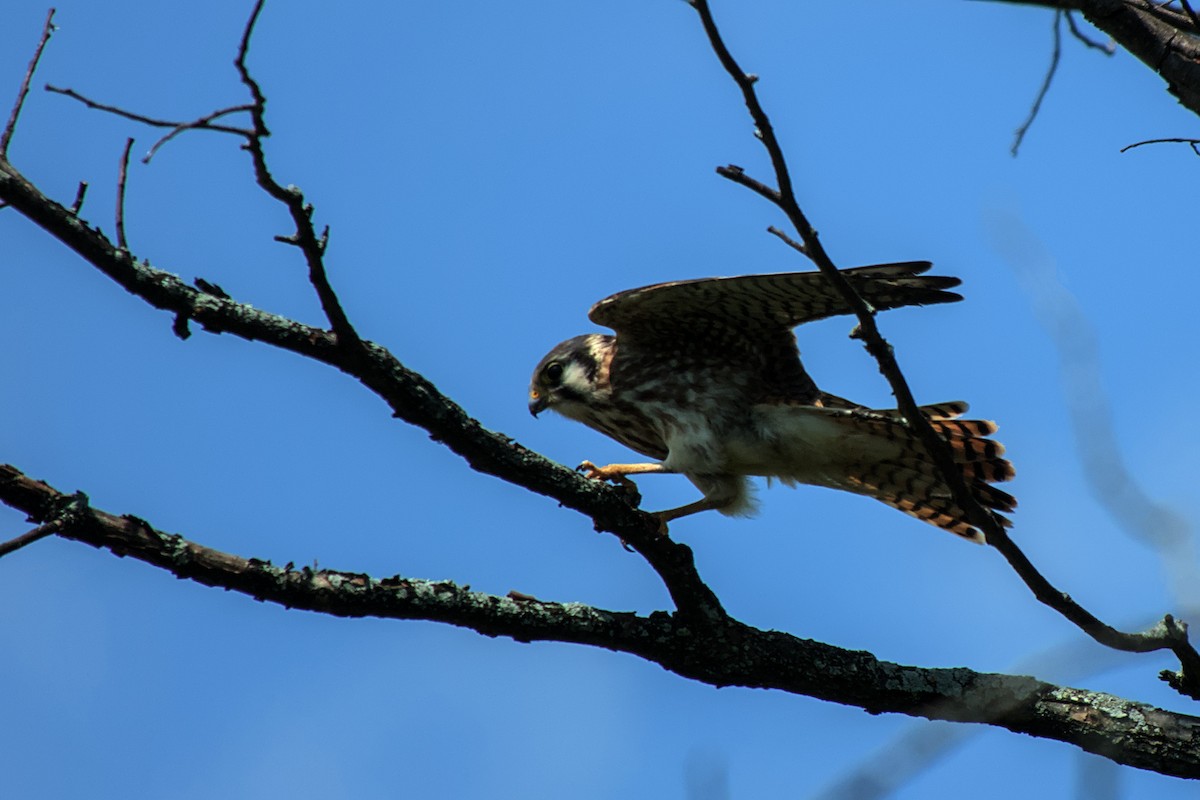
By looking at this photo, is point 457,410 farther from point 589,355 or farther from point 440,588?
point 589,355

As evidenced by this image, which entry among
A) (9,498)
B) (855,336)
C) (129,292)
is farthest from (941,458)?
(9,498)

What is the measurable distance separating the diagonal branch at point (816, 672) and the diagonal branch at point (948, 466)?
0.22 meters

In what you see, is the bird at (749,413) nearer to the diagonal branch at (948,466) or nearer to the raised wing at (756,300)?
the raised wing at (756,300)

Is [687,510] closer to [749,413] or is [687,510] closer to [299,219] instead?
[749,413]

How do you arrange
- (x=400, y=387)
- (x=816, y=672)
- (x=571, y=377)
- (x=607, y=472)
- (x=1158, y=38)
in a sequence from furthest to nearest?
(x=571, y=377), (x=607, y=472), (x=816, y=672), (x=1158, y=38), (x=400, y=387)

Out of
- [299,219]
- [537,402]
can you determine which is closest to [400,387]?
[299,219]

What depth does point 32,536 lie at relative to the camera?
7.78ft

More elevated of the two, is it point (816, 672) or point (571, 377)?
point (571, 377)

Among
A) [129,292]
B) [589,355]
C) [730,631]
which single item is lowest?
[730,631]

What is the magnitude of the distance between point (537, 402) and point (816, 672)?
2.49m

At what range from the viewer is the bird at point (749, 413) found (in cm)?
465

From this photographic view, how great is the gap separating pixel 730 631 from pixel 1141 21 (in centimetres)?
196

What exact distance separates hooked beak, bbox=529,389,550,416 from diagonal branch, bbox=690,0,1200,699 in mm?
2686

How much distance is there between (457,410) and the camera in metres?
2.97
